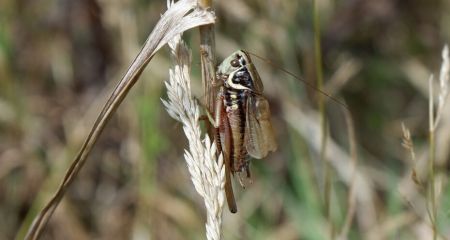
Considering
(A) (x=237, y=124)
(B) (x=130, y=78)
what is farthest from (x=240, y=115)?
(B) (x=130, y=78)

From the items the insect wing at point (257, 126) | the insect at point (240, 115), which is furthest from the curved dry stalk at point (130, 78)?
the insect wing at point (257, 126)

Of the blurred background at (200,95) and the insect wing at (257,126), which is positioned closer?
the insect wing at (257,126)

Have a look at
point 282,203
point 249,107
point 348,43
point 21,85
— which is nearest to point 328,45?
point 348,43

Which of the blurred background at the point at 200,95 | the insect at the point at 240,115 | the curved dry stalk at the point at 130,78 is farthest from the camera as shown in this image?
the blurred background at the point at 200,95

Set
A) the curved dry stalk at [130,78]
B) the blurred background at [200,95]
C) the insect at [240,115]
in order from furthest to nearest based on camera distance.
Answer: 1. the blurred background at [200,95]
2. the insect at [240,115]
3. the curved dry stalk at [130,78]

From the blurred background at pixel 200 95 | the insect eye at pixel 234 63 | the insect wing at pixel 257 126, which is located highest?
the insect eye at pixel 234 63

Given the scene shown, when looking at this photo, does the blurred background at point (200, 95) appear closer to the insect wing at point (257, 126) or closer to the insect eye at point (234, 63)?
the insect wing at point (257, 126)

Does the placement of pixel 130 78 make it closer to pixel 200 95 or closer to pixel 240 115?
pixel 240 115
